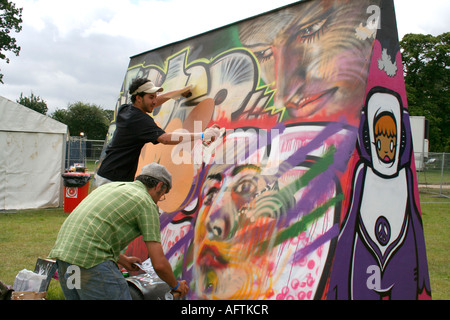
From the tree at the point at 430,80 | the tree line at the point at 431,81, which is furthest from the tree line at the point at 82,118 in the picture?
the tree at the point at 430,80

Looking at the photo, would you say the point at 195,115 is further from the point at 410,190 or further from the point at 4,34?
the point at 4,34

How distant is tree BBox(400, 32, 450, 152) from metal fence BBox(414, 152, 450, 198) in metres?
18.0

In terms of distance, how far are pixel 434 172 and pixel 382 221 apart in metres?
16.7

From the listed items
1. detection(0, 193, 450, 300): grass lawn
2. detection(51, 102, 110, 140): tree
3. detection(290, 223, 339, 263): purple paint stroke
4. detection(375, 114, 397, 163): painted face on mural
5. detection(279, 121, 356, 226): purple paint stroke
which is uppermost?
detection(51, 102, 110, 140): tree

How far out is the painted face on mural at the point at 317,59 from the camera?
10.5 feet

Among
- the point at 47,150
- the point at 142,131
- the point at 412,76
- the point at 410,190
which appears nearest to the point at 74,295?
the point at 142,131

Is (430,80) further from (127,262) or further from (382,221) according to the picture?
(127,262)

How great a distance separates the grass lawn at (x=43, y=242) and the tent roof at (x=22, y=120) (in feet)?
7.24

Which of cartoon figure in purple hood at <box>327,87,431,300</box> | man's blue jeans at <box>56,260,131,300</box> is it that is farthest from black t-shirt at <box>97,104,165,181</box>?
cartoon figure in purple hood at <box>327,87,431,300</box>

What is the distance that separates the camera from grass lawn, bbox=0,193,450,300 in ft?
17.4

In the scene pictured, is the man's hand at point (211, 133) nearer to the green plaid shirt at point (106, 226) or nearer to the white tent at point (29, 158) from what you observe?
the green plaid shirt at point (106, 226)

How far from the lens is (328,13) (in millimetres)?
3488

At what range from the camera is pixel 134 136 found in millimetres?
3967

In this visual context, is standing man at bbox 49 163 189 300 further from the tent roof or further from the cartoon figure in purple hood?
the tent roof
